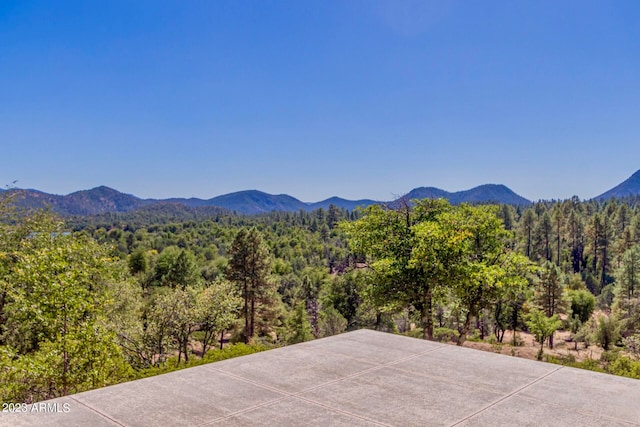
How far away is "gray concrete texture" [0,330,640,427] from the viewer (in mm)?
3381

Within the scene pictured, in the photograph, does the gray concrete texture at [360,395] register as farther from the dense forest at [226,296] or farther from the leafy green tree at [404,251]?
the leafy green tree at [404,251]

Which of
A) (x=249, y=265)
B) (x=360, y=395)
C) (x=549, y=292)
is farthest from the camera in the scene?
(x=549, y=292)

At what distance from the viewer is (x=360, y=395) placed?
3951 millimetres

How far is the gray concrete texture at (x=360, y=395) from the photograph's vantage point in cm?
338

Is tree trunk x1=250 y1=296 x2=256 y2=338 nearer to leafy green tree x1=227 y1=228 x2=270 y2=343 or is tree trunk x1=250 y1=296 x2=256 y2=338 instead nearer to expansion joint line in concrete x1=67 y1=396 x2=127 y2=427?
leafy green tree x1=227 y1=228 x2=270 y2=343

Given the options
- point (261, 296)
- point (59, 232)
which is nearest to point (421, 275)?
point (59, 232)

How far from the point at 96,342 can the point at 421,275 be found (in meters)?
8.48

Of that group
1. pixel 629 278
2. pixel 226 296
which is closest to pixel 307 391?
pixel 226 296

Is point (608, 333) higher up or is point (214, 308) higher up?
point (214, 308)

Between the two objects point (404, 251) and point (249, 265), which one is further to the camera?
point (249, 265)

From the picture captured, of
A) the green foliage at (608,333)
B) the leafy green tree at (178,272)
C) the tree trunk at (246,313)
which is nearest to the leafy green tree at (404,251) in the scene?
the tree trunk at (246,313)

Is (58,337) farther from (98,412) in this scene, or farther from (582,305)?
(582,305)

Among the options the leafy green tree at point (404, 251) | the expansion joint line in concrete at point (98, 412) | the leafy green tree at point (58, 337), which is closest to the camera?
the expansion joint line in concrete at point (98, 412)

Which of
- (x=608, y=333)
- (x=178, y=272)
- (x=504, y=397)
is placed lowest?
(x=608, y=333)
